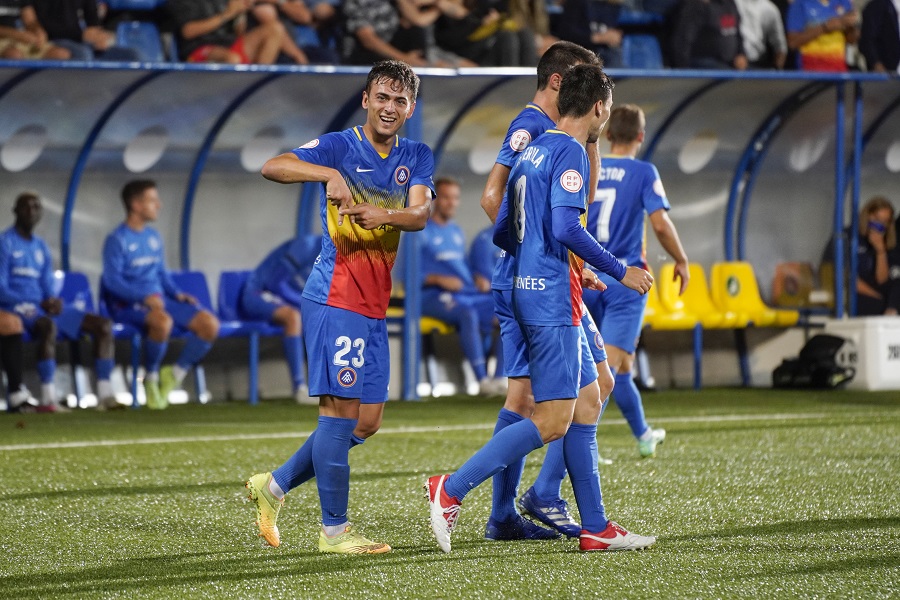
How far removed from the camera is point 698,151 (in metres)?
13.0

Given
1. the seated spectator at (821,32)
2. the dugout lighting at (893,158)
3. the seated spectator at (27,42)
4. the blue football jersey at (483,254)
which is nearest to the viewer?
the seated spectator at (27,42)

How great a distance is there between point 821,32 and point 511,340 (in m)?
9.09

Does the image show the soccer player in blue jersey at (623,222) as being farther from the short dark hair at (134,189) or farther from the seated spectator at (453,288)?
the short dark hair at (134,189)

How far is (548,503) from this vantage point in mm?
4809

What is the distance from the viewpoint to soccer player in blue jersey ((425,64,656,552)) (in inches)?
170

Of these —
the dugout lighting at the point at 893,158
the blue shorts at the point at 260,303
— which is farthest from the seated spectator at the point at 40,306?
the dugout lighting at the point at 893,158

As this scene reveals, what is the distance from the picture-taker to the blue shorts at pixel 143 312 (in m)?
10.6

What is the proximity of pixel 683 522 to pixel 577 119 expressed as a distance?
1483mm

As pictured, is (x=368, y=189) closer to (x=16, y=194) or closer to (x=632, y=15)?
(x=16, y=194)

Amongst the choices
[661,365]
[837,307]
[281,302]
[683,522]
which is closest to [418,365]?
[281,302]

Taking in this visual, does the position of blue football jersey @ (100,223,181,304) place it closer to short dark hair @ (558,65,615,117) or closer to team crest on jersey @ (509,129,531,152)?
team crest on jersey @ (509,129,531,152)

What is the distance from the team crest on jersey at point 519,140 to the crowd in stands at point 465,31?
6.52 metres

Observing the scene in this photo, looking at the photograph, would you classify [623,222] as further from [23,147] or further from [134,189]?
[23,147]

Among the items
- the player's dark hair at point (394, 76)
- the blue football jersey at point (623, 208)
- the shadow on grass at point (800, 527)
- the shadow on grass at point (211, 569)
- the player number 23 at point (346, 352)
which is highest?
the player's dark hair at point (394, 76)
